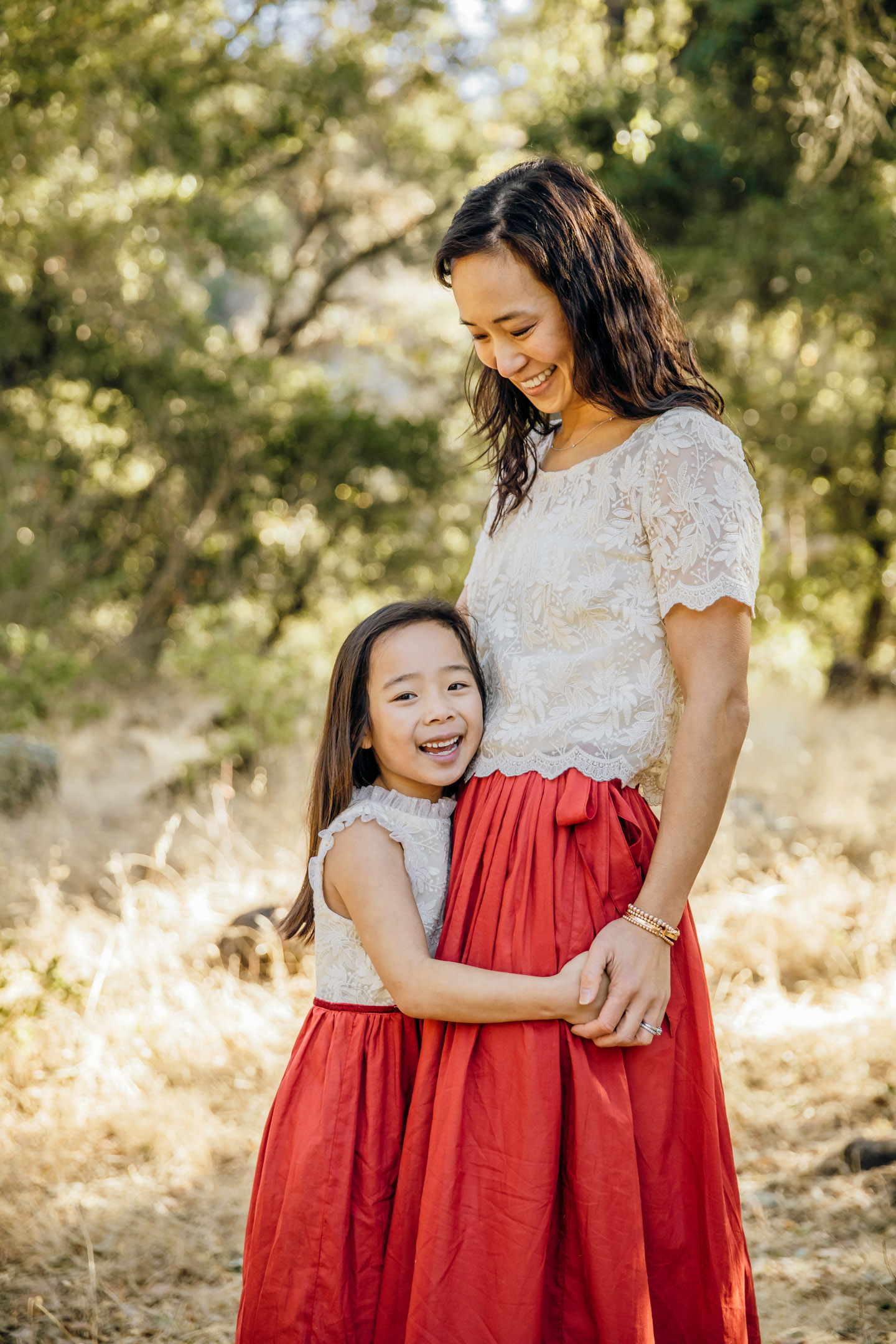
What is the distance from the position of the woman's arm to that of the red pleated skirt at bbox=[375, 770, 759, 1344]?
0.21ft

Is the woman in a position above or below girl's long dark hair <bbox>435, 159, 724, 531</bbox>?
below

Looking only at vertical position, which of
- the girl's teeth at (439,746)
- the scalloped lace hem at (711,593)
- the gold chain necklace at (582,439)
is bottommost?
the girl's teeth at (439,746)

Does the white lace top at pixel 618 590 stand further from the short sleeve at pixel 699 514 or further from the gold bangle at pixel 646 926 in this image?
the gold bangle at pixel 646 926

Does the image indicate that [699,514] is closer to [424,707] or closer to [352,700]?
[424,707]

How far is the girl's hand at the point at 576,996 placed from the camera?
145 cm

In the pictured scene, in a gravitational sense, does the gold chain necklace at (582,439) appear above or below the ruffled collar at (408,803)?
above

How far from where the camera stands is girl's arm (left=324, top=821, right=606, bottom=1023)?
1.46m

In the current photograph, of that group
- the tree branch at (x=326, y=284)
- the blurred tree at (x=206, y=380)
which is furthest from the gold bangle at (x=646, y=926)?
the tree branch at (x=326, y=284)

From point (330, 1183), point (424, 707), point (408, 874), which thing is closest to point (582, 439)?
point (424, 707)

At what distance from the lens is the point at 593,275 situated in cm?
160

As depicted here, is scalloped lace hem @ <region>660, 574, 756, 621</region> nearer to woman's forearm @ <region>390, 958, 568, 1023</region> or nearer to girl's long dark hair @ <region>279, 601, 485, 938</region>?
girl's long dark hair @ <region>279, 601, 485, 938</region>

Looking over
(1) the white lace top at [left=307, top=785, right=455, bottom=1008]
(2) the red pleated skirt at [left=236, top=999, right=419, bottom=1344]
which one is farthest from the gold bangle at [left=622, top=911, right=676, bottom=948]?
(2) the red pleated skirt at [left=236, top=999, right=419, bottom=1344]

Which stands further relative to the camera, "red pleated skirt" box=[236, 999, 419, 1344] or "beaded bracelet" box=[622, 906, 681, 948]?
"red pleated skirt" box=[236, 999, 419, 1344]

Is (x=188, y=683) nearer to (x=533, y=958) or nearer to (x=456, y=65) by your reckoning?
(x=456, y=65)
